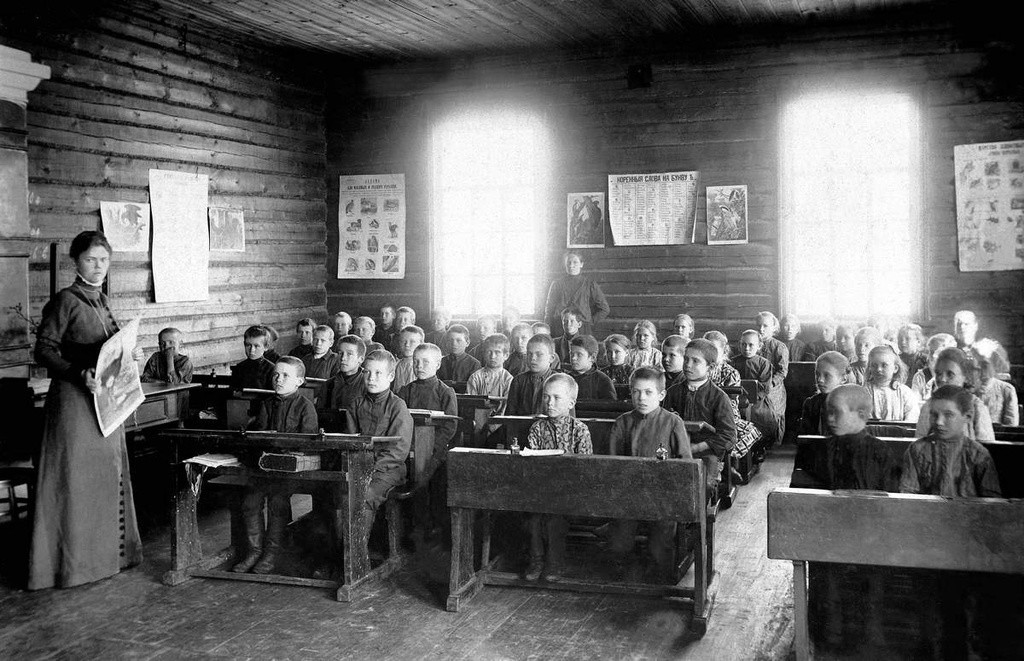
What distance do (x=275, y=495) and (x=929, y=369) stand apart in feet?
18.7

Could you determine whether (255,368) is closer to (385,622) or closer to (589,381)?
(589,381)

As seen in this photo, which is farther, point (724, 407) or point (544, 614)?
point (724, 407)

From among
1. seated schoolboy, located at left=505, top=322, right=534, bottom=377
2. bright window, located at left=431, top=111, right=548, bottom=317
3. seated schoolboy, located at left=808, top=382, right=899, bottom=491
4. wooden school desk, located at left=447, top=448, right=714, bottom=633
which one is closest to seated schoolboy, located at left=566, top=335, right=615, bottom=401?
seated schoolboy, located at left=505, top=322, right=534, bottom=377

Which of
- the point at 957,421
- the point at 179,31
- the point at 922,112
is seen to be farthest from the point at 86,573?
the point at 922,112

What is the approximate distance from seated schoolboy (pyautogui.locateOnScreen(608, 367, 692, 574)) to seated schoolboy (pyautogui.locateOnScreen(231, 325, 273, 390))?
384 centimetres

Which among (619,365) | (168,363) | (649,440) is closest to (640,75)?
(619,365)

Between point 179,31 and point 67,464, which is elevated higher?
point 179,31

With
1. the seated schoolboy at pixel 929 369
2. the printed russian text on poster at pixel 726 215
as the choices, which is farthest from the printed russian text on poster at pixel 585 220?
the seated schoolboy at pixel 929 369

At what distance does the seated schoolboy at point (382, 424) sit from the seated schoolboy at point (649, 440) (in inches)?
51.6

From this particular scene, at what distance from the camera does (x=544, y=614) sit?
462 cm

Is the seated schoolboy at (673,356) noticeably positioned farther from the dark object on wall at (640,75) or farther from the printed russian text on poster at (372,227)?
the printed russian text on poster at (372,227)

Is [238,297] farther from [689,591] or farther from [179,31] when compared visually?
[689,591]

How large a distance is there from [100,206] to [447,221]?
14.5 feet

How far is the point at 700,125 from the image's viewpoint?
10.5 meters
